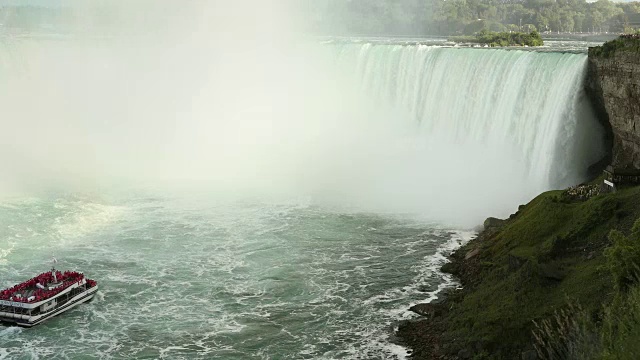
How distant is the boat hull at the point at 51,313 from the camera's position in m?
21.7

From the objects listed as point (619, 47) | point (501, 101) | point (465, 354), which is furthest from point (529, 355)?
point (501, 101)

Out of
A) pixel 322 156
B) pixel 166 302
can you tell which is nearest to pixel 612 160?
pixel 166 302

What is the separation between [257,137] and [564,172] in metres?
26.5

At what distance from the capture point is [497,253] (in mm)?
23891

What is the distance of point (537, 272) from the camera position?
2014 cm

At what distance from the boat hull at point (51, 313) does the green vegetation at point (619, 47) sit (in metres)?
18.9

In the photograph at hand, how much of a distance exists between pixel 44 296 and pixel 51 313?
1.83 ft

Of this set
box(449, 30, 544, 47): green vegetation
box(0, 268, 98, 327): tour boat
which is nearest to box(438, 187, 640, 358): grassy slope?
box(0, 268, 98, 327): tour boat

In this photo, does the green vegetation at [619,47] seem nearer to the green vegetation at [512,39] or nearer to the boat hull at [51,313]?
the boat hull at [51,313]

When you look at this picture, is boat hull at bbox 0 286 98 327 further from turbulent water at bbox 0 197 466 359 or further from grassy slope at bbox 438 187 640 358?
grassy slope at bbox 438 187 640 358

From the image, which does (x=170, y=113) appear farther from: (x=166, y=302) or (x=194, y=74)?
(x=166, y=302)

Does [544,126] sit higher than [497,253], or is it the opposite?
[544,126]

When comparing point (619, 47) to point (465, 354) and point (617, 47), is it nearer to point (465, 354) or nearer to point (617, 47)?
point (617, 47)

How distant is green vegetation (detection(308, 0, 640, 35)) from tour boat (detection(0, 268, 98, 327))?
59.7m
